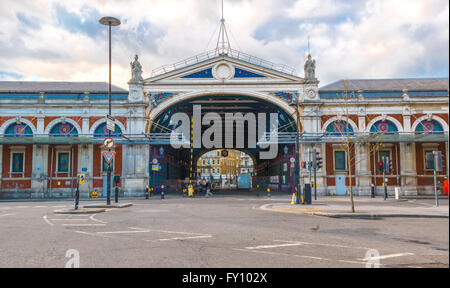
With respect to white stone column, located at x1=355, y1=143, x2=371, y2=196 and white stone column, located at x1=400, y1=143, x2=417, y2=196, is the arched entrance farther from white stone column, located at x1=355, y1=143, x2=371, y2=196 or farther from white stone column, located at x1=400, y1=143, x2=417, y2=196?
white stone column, located at x1=400, y1=143, x2=417, y2=196

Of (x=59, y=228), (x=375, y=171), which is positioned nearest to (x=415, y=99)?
(x=375, y=171)

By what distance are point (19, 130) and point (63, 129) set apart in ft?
13.0

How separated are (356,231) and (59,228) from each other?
908cm

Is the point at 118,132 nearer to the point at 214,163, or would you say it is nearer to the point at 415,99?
the point at 415,99

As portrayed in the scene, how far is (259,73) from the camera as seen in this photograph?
3516 centimetres

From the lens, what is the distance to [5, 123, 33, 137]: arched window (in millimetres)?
34750

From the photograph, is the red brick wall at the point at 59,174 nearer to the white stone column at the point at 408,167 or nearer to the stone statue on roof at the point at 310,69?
the stone statue on roof at the point at 310,69

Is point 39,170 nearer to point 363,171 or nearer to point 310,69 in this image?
point 310,69

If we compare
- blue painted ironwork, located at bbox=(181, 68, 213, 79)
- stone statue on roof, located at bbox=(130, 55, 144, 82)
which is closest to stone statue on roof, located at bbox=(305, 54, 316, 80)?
blue painted ironwork, located at bbox=(181, 68, 213, 79)

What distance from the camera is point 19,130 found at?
34844 millimetres

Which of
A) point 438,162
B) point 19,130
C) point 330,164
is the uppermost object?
point 19,130

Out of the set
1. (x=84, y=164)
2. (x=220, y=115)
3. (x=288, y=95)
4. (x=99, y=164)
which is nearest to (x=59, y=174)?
(x=84, y=164)

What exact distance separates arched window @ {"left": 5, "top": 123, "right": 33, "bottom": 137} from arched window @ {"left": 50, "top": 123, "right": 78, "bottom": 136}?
6.69 feet
